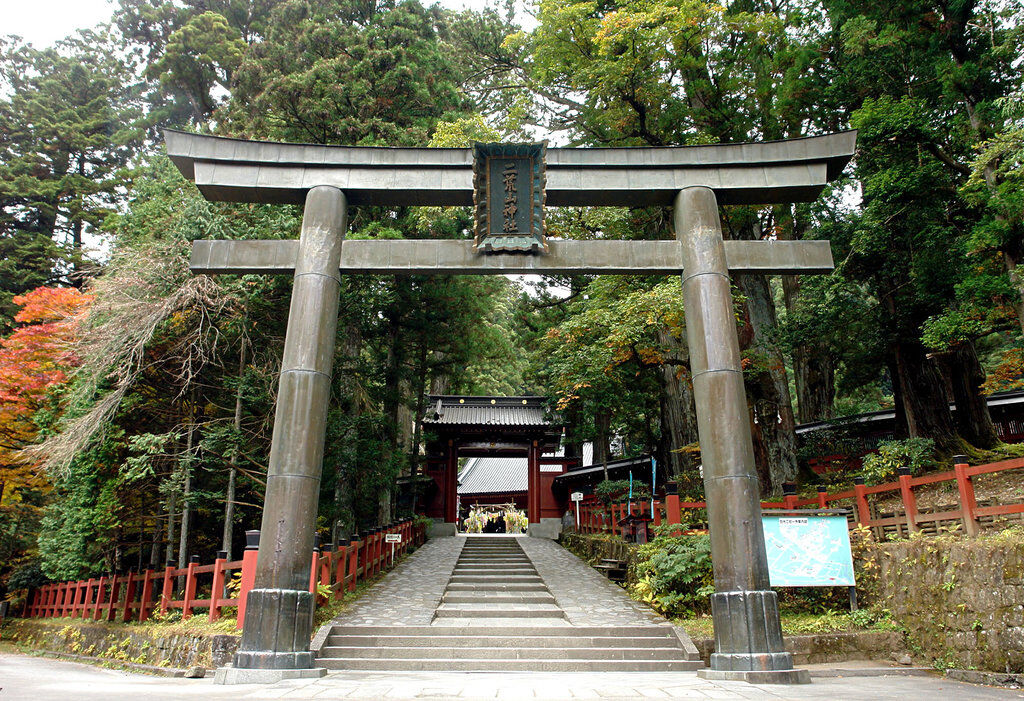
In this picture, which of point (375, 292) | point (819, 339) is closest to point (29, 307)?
point (375, 292)

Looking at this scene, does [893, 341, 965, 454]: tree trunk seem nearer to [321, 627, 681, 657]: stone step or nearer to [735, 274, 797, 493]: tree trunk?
[735, 274, 797, 493]: tree trunk

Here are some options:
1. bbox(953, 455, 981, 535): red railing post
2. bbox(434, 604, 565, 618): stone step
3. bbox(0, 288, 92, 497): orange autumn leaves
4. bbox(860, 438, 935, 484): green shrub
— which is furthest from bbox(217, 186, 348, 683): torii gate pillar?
bbox(860, 438, 935, 484): green shrub

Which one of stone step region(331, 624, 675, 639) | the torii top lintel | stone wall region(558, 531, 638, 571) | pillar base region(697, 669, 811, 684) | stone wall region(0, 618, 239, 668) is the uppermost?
the torii top lintel

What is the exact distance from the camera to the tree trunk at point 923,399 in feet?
43.8

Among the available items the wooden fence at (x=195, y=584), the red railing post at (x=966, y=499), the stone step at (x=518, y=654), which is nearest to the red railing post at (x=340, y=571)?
the wooden fence at (x=195, y=584)

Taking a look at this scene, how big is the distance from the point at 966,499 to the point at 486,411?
16934 mm

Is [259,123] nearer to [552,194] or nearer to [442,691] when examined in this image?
[552,194]

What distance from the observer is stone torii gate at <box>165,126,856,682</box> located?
6.25m

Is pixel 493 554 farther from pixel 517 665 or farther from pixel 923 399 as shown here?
pixel 923 399

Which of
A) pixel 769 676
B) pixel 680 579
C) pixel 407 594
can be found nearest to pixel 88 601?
pixel 407 594

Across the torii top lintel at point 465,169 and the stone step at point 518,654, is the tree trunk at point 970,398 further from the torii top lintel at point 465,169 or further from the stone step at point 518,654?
the stone step at point 518,654

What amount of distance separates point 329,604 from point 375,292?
677 cm

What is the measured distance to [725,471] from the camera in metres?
6.38

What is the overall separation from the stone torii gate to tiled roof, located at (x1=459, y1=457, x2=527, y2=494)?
70.7 ft
